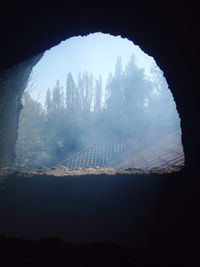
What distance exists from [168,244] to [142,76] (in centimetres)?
3911

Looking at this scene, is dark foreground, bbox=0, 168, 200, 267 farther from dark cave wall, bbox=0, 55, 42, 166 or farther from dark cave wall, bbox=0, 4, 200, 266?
dark cave wall, bbox=0, 55, 42, 166

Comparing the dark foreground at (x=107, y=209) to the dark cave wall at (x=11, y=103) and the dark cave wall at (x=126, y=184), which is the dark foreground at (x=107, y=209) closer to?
the dark cave wall at (x=126, y=184)

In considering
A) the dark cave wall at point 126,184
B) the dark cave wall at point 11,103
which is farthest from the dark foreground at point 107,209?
the dark cave wall at point 11,103

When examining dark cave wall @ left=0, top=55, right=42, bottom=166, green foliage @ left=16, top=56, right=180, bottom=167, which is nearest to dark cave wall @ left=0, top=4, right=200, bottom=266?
dark cave wall @ left=0, top=55, right=42, bottom=166

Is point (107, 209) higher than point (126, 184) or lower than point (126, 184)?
lower

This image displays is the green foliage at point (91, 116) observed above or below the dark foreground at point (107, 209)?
above

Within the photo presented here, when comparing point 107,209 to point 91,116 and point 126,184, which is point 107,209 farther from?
point 91,116

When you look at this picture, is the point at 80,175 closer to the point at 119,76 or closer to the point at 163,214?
the point at 163,214

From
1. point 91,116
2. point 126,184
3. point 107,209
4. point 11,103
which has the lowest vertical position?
point 107,209

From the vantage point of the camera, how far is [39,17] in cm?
281

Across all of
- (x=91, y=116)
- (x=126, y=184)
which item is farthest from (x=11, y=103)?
(x=91, y=116)

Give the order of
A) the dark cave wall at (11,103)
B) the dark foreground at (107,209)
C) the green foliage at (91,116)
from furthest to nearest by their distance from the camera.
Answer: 1. the green foliage at (91,116)
2. the dark cave wall at (11,103)
3. the dark foreground at (107,209)

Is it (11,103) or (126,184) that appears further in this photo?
(11,103)

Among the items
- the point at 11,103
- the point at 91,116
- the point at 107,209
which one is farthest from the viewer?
the point at 91,116
